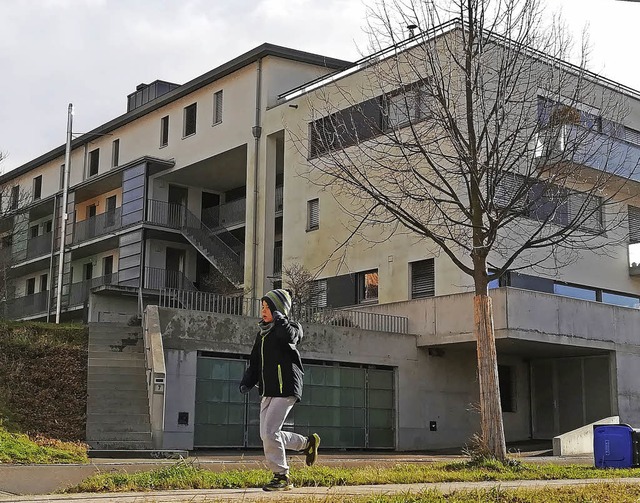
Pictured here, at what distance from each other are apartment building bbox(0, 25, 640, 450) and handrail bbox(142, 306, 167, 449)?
0.41 meters

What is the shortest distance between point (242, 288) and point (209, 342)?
12606 mm

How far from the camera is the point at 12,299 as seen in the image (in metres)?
48.5

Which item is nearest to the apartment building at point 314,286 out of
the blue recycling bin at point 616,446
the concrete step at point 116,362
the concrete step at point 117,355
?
the concrete step at point 116,362

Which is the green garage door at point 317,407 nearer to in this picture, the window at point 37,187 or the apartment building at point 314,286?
the apartment building at point 314,286

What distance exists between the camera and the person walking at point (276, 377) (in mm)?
9234

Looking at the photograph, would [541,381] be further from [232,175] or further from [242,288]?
[232,175]

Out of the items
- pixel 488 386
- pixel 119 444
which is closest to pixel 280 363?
pixel 488 386

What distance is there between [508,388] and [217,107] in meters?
16.1

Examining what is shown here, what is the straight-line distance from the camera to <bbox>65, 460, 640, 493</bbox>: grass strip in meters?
9.80

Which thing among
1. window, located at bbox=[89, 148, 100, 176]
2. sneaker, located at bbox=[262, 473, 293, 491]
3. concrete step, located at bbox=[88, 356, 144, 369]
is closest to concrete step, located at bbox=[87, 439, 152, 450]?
concrete step, located at bbox=[88, 356, 144, 369]

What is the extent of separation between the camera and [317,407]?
83.1 ft

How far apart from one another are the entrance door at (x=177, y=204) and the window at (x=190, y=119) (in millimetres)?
3204

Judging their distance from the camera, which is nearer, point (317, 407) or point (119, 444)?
point (119, 444)

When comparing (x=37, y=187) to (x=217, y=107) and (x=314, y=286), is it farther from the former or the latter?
(x=314, y=286)
